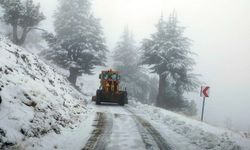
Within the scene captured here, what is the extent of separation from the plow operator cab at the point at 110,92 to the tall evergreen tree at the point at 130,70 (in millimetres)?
16334

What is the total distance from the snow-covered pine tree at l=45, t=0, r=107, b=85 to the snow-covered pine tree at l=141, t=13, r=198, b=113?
18.8 ft

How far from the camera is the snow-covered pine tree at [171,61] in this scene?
35562 mm

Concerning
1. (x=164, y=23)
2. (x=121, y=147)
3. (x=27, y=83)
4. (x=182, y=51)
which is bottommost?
(x=121, y=147)

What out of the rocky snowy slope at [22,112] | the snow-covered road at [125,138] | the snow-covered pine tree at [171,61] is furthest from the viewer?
the snow-covered pine tree at [171,61]

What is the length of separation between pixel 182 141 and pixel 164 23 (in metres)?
27.4

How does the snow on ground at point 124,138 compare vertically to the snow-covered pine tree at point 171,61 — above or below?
below

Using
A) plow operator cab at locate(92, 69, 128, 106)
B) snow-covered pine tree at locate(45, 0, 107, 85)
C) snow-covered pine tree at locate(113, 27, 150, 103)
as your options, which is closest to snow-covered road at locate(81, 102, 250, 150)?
plow operator cab at locate(92, 69, 128, 106)

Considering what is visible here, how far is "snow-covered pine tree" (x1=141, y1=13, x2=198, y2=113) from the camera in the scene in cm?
3556

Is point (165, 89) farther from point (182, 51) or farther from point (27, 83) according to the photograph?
point (27, 83)

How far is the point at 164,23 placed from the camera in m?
38.5

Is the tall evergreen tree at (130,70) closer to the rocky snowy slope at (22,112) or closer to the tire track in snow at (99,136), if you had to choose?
the rocky snowy slope at (22,112)

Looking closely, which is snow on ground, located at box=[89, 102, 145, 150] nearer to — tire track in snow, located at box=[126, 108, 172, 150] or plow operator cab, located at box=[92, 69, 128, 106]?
tire track in snow, located at box=[126, 108, 172, 150]

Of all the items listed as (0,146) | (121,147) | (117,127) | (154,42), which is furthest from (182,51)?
(0,146)

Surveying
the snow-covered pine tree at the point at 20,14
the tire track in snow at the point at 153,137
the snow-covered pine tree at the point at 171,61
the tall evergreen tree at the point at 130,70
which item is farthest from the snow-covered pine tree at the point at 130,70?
the tire track in snow at the point at 153,137
